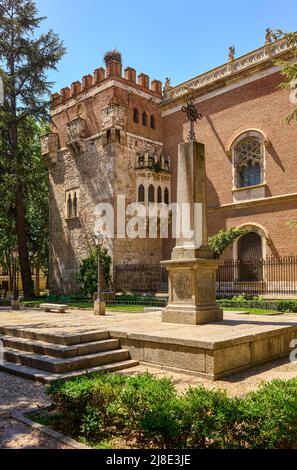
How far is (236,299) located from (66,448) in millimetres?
15116

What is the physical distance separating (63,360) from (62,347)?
1.61ft

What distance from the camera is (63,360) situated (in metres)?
7.28

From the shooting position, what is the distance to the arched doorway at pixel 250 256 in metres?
22.5

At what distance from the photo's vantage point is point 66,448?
161 inches

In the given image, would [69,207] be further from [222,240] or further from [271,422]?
[271,422]

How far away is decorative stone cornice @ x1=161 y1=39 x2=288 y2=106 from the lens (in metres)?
22.6

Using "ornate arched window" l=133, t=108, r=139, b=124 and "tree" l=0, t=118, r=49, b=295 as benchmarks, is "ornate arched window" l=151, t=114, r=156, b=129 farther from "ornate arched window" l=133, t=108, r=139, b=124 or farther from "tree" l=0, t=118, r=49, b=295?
"tree" l=0, t=118, r=49, b=295

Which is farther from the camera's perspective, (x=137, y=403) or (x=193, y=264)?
(x=193, y=264)

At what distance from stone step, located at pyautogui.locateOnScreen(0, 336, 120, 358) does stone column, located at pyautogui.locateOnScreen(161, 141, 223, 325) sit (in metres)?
1.81

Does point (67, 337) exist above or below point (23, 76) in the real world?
below

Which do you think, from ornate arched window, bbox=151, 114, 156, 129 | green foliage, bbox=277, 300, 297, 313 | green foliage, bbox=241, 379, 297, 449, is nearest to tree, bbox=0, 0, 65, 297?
ornate arched window, bbox=151, 114, 156, 129

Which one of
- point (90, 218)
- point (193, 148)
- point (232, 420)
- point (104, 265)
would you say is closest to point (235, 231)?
point (104, 265)

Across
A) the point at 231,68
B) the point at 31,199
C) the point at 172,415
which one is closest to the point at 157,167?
the point at 231,68

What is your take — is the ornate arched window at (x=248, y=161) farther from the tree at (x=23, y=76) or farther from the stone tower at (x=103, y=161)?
the tree at (x=23, y=76)
